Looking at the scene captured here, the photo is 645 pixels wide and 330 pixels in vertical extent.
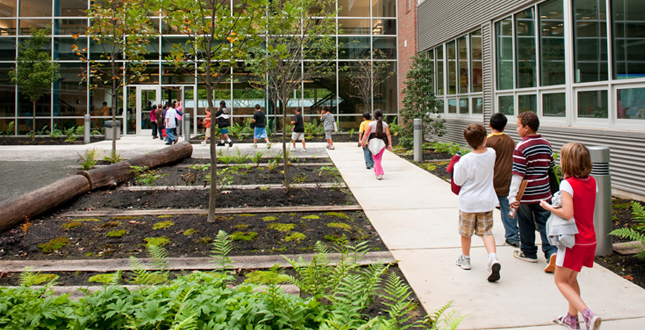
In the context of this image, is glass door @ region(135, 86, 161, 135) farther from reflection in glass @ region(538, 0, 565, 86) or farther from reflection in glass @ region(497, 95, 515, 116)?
reflection in glass @ region(538, 0, 565, 86)

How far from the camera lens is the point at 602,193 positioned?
5000 mm

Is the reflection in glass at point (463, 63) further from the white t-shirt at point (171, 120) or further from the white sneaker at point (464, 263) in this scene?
the white sneaker at point (464, 263)

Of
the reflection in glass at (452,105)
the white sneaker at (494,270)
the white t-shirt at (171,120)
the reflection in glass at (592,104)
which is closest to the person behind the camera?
the white sneaker at (494,270)

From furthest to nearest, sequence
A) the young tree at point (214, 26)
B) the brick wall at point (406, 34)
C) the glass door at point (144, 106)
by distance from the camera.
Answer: the glass door at point (144, 106) < the brick wall at point (406, 34) < the young tree at point (214, 26)

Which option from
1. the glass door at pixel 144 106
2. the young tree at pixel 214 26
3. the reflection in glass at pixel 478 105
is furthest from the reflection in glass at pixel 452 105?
the glass door at pixel 144 106

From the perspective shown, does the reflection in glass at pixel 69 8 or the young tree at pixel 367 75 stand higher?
the reflection in glass at pixel 69 8

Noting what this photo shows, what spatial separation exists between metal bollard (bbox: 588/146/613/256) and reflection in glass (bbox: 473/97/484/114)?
9.73 m

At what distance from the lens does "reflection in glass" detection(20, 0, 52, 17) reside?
25.1 m

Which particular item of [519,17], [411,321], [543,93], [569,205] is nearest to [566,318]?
[569,205]

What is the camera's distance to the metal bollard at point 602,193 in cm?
498

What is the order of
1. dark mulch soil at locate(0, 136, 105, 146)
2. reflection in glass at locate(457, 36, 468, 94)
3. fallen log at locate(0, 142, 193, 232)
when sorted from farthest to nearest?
dark mulch soil at locate(0, 136, 105, 146), reflection in glass at locate(457, 36, 468, 94), fallen log at locate(0, 142, 193, 232)

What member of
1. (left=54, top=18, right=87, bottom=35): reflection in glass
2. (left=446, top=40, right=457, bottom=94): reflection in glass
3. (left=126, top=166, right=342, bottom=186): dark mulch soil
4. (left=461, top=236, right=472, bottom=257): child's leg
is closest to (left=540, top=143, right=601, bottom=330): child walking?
(left=461, top=236, right=472, bottom=257): child's leg

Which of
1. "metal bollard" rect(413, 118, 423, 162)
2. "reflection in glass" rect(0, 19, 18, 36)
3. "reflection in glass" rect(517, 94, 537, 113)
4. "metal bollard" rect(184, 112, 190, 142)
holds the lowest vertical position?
"metal bollard" rect(413, 118, 423, 162)

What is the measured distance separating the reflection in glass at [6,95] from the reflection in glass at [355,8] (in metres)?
17.8
